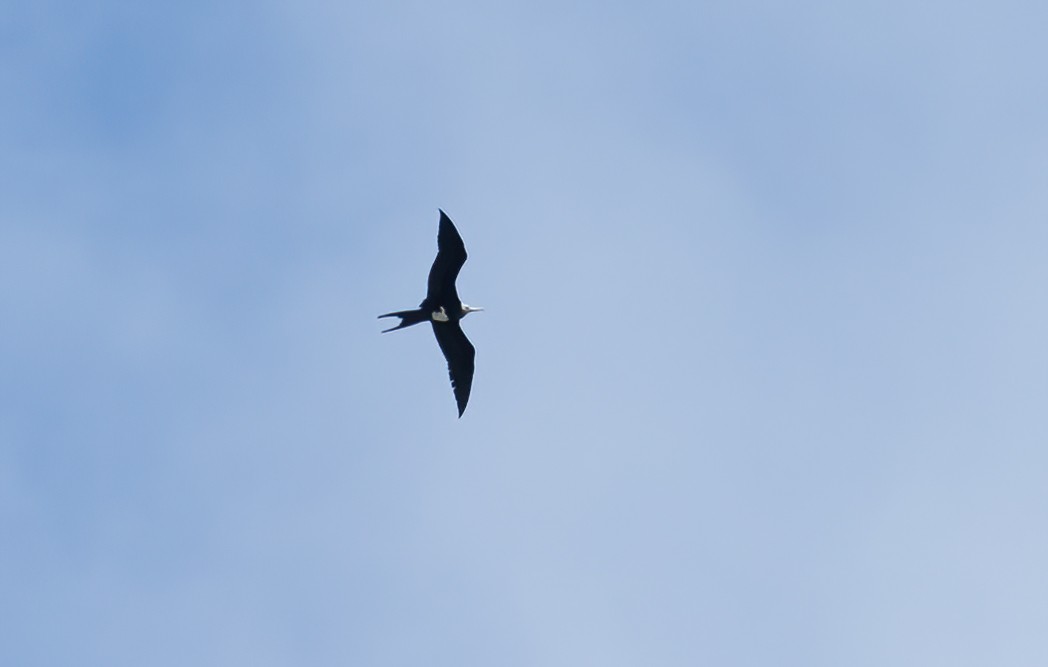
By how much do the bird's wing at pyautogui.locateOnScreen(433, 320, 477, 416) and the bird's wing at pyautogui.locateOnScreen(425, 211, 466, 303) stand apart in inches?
52.9

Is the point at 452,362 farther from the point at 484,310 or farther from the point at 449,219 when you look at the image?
the point at 449,219

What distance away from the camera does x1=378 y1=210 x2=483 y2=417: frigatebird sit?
36.3m

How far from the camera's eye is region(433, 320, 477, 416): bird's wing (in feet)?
126

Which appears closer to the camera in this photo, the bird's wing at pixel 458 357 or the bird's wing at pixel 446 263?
the bird's wing at pixel 446 263

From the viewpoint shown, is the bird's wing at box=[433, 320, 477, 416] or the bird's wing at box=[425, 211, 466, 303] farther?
the bird's wing at box=[433, 320, 477, 416]

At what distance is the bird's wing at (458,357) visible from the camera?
1508 inches

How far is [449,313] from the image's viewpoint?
124 feet

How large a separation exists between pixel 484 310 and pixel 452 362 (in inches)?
68.0

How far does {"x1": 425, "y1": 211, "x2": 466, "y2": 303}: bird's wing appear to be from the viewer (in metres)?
36.2

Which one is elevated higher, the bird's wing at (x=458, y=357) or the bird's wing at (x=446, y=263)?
the bird's wing at (x=446, y=263)

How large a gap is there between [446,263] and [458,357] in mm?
3230

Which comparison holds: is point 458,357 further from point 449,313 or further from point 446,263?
point 446,263

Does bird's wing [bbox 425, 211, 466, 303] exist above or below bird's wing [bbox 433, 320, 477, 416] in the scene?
above

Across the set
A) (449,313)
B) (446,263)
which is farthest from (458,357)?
(446,263)
